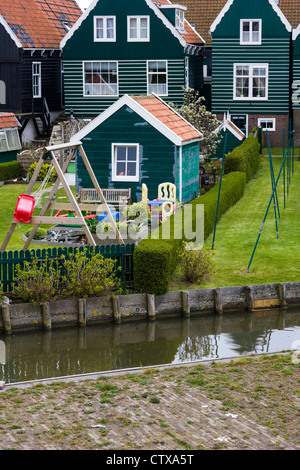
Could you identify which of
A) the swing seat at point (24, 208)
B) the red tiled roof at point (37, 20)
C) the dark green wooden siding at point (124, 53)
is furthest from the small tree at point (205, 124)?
the swing seat at point (24, 208)

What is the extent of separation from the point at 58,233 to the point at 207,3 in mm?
31610

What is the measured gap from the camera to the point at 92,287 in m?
20.6

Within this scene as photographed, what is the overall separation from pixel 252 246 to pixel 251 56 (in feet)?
80.0

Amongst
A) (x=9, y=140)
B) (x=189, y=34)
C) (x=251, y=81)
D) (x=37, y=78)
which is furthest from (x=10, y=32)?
(x=251, y=81)

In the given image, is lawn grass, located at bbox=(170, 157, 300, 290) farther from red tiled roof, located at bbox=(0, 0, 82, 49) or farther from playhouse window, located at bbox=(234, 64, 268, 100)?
red tiled roof, located at bbox=(0, 0, 82, 49)

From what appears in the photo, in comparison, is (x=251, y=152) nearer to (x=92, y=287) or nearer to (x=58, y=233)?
(x=58, y=233)

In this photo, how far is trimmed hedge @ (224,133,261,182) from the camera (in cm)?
3616

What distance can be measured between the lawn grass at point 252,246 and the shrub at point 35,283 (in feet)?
11.6

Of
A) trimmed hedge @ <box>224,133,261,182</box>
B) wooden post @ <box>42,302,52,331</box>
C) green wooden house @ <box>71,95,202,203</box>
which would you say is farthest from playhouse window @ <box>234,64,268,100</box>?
wooden post @ <box>42,302,52,331</box>

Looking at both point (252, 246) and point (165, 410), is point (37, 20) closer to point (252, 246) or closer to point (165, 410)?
point (252, 246)

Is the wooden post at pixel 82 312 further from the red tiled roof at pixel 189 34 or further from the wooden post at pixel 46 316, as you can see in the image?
the red tiled roof at pixel 189 34

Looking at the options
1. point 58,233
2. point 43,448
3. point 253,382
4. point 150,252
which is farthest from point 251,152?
point 43,448

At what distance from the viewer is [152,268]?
2114 centimetres

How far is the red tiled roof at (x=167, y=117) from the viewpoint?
30.7 metres
